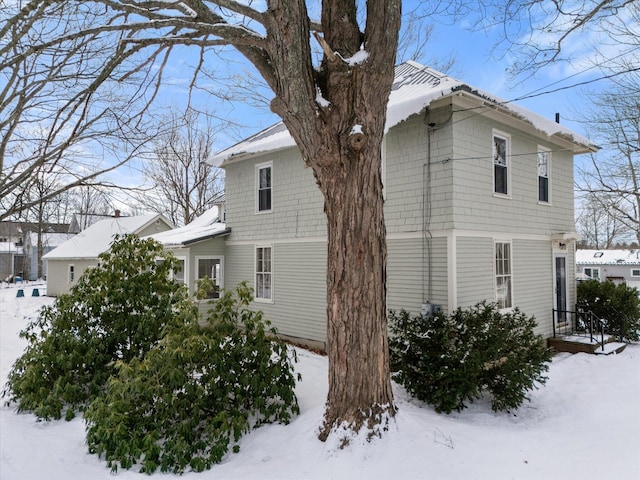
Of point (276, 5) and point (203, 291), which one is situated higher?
point (276, 5)

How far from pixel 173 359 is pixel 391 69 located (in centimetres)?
445

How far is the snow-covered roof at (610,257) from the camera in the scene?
3862 cm

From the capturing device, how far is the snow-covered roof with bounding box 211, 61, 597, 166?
25.6 ft

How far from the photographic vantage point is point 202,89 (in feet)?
22.9

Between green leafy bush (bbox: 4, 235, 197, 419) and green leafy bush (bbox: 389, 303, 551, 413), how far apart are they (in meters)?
3.53

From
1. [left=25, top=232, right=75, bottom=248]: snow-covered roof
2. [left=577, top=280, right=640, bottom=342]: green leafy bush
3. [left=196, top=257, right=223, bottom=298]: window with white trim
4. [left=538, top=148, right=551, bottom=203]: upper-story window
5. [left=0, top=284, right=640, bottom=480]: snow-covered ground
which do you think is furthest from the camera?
[left=25, top=232, right=75, bottom=248]: snow-covered roof

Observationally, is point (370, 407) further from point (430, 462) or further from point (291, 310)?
point (291, 310)

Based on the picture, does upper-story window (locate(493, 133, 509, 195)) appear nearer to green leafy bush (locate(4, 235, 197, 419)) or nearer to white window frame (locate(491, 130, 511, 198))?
white window frame (locate(491, 130, 511, 198))

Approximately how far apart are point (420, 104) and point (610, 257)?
139ft

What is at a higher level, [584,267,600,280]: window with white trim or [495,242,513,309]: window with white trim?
[495,242,513,309]: window with white trim

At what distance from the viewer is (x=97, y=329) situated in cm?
703

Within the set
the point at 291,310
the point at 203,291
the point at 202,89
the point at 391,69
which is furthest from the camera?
the point at 291,310

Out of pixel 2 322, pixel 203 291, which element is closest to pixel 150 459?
pixel 203 291

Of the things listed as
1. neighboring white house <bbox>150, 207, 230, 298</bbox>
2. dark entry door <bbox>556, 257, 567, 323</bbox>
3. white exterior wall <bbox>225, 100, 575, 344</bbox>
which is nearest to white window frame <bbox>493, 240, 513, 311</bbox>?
white exterior wall <bbox>225, 100, 575, 344</bbox>
